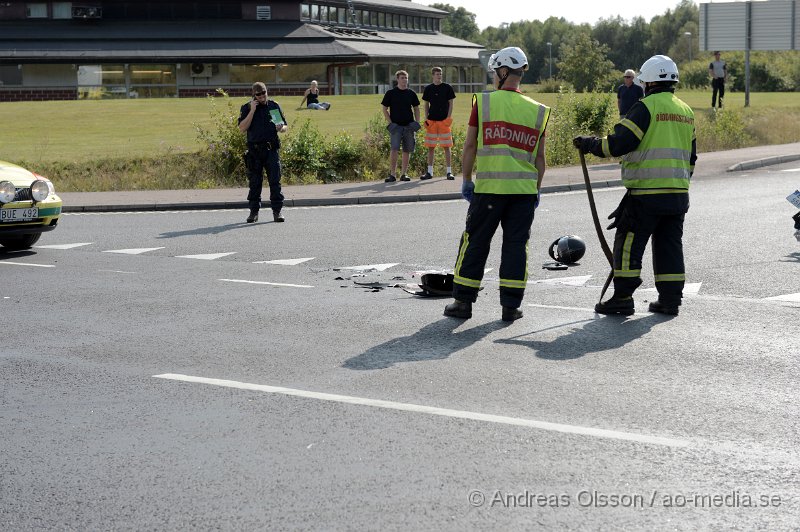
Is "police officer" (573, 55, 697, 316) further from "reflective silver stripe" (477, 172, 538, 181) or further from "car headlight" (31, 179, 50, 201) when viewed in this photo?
"car headlight" (31, 179, 50, 201)

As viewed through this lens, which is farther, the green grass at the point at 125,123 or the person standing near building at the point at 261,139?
the green grass at the point at 125,123

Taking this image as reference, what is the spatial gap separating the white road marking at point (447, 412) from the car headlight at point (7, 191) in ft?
21.3

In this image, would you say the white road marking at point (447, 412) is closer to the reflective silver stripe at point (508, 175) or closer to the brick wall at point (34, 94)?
the reflective silver stripe at point (508, 175)

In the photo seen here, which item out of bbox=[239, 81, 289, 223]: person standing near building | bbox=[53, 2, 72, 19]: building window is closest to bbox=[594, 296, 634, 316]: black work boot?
bbox=[239, 81, 289, 223]: person standing near building

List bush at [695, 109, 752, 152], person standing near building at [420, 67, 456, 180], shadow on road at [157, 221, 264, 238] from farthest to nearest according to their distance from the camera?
1. bush at [695, 109, 752, 152]
2. person standing near building at [420, 67, 456, 180]
3. shadow on road at [157, 221, 264, 238]

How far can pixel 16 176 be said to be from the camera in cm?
1302

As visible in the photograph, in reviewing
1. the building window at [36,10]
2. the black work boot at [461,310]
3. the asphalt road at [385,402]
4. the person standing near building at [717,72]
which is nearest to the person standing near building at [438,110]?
the asphalt road at [385,402]

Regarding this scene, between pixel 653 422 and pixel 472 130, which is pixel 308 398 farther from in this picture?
pixel 472 130

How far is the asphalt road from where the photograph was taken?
4.61 meters

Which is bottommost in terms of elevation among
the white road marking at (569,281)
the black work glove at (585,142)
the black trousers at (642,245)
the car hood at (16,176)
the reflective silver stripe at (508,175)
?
the white road marking at (569,281)

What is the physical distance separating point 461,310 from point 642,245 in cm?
151

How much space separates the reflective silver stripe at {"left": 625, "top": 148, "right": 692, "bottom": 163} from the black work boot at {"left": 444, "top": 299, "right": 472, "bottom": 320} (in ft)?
5.66

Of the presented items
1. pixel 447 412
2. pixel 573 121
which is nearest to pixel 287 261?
pixel 447 412

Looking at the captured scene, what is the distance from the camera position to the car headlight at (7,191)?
495 inches
